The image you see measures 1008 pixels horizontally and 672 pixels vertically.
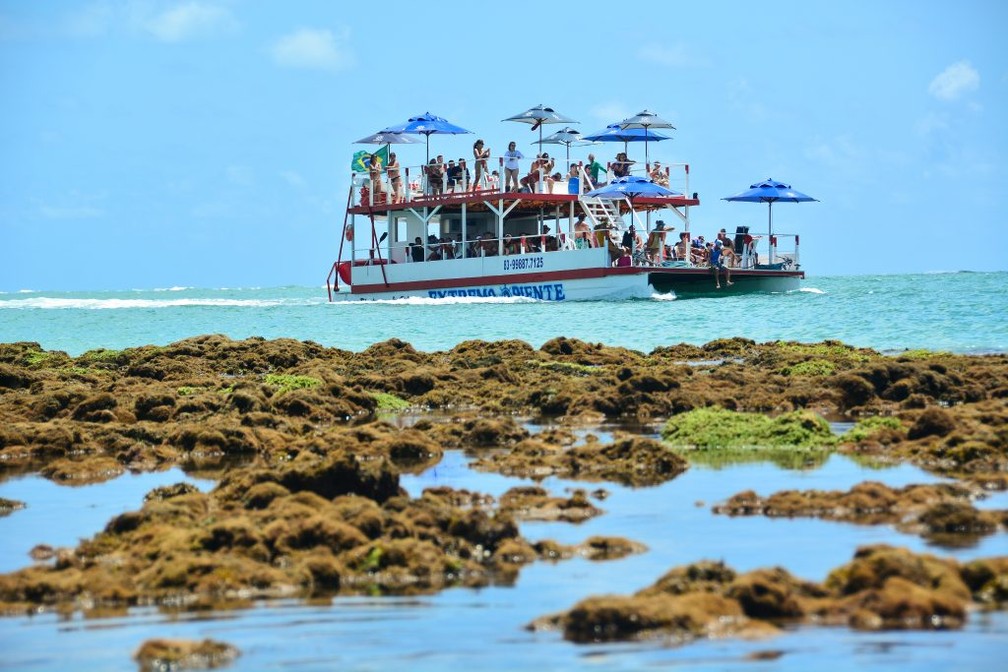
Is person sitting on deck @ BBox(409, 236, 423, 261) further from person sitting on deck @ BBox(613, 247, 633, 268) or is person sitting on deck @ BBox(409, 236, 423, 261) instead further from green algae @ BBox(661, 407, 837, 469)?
green algae @ BBox(661, 407, 837, 469)

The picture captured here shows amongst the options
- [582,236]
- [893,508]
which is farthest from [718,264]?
[893,508]

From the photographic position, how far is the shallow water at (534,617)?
319 inches

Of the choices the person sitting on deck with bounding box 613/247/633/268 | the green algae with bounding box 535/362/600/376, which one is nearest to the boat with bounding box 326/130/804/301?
the person sitting on deck with bounding box 613/247/633/268

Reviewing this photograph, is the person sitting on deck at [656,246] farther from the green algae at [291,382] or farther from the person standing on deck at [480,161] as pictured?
the green algae at [291,382]

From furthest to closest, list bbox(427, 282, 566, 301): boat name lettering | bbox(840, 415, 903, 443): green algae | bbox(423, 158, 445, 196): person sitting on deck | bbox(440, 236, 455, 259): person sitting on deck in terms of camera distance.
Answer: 1. bbox(440, 236, 455, 259): person sitting on deck
2. bbox(423, 158, 445, 196): person sitting on deck
3. bbox(427, 282, 566, 301): boat name lettering
4. bbox(840, 415, 903, 443): green algae

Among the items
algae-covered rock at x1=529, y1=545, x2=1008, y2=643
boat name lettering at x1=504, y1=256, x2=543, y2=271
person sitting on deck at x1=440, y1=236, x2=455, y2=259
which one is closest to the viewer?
algae-covered rock at x1=529, y1=545, x2=1008, y2=643

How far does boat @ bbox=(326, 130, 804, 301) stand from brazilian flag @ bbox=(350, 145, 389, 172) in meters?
0.36

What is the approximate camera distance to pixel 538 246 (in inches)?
2243

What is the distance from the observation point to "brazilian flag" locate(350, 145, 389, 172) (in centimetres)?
6022

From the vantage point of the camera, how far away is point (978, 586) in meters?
9.17

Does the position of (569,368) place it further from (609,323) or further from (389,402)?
(609,323)

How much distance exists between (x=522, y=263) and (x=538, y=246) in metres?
1.26

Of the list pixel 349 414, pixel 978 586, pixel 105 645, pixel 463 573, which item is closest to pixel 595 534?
pixel 463 573

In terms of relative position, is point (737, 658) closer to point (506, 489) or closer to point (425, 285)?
point (506, 489)
